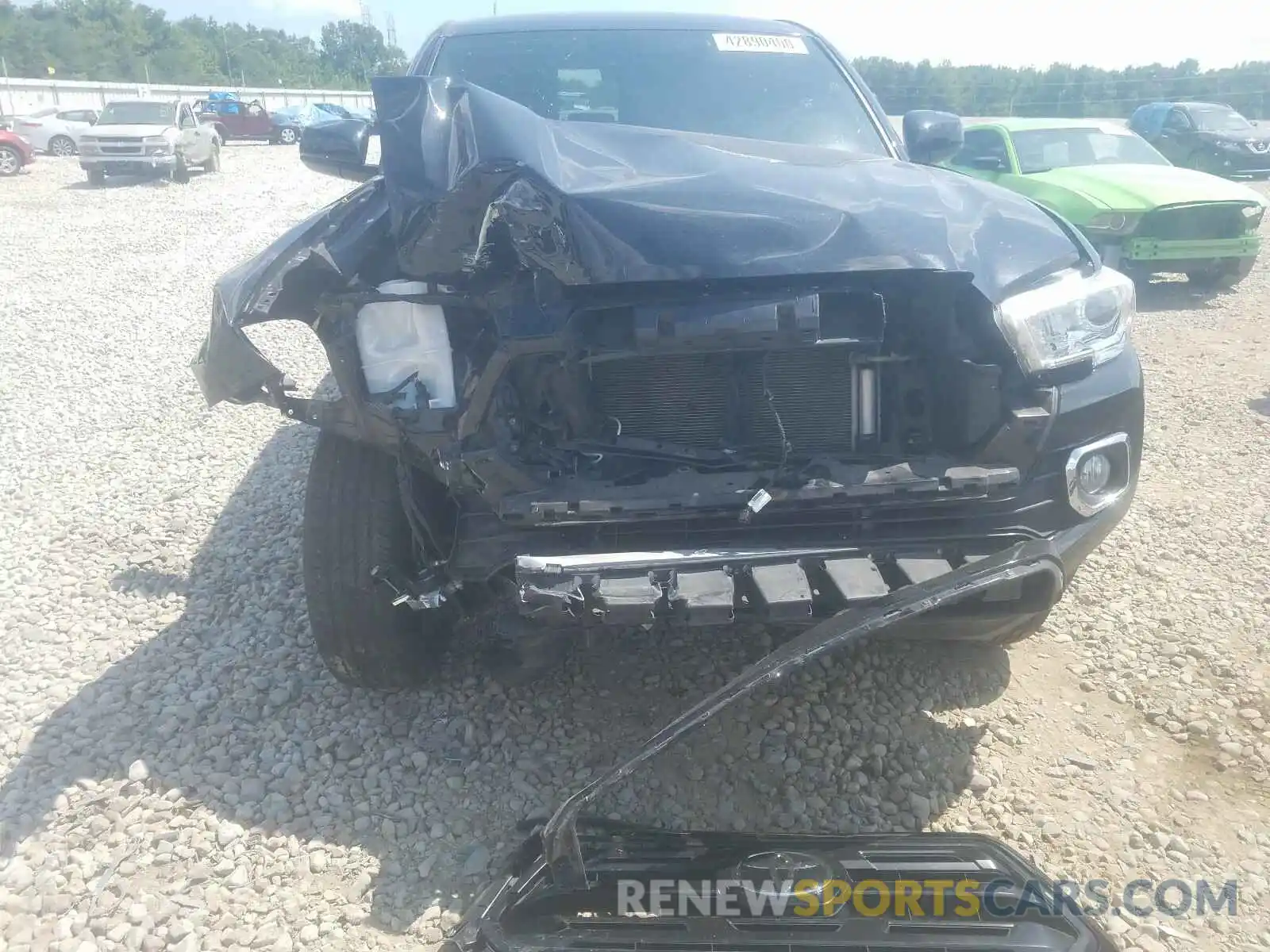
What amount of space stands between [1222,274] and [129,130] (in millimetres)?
17677

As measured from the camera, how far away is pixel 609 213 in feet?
7.00

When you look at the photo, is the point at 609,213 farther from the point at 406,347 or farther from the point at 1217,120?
the point at 1217,120

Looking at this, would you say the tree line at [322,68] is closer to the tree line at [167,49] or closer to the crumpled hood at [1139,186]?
the tree line at [167,49]

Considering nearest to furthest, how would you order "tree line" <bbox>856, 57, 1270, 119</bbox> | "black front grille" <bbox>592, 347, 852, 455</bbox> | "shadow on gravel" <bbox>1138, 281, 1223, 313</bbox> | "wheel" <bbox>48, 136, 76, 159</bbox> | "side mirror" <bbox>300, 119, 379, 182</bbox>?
"black front grille" <bbox>592, 347, 852, 455</bbox>, "side mirror" <bbox>300, 119, 379, 182</bbox>, "shadow on gravel" <bbox>1138, 281, 1223, 313</bbox>, "wheel" <bbox>48, 136, 76, 159</bbox>, "tree line" <bbox>856, 57, 1270, 119</bbox>

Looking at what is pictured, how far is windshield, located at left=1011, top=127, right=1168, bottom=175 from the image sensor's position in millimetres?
9125

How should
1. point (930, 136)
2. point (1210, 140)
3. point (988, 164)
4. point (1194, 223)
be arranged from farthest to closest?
point (1210, 140), point (988, 164), point (1194, 223), point (930, 136)

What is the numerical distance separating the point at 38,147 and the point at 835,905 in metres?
26.4

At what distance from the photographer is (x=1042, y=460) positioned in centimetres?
227

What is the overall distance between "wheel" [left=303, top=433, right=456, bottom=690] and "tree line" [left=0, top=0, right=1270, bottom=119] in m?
5.94

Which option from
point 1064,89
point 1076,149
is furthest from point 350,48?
point 1076,149

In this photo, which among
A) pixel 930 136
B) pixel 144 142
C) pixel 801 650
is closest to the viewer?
pixel 801 650

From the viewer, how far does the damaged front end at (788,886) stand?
73.5 inches

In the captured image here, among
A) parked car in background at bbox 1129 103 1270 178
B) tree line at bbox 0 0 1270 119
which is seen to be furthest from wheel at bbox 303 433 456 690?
parked car in background at bbox 1129 103 1270 178

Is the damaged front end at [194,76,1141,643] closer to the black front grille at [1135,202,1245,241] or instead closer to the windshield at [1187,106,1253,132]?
the black front grille at [1135,202,1245,241]
